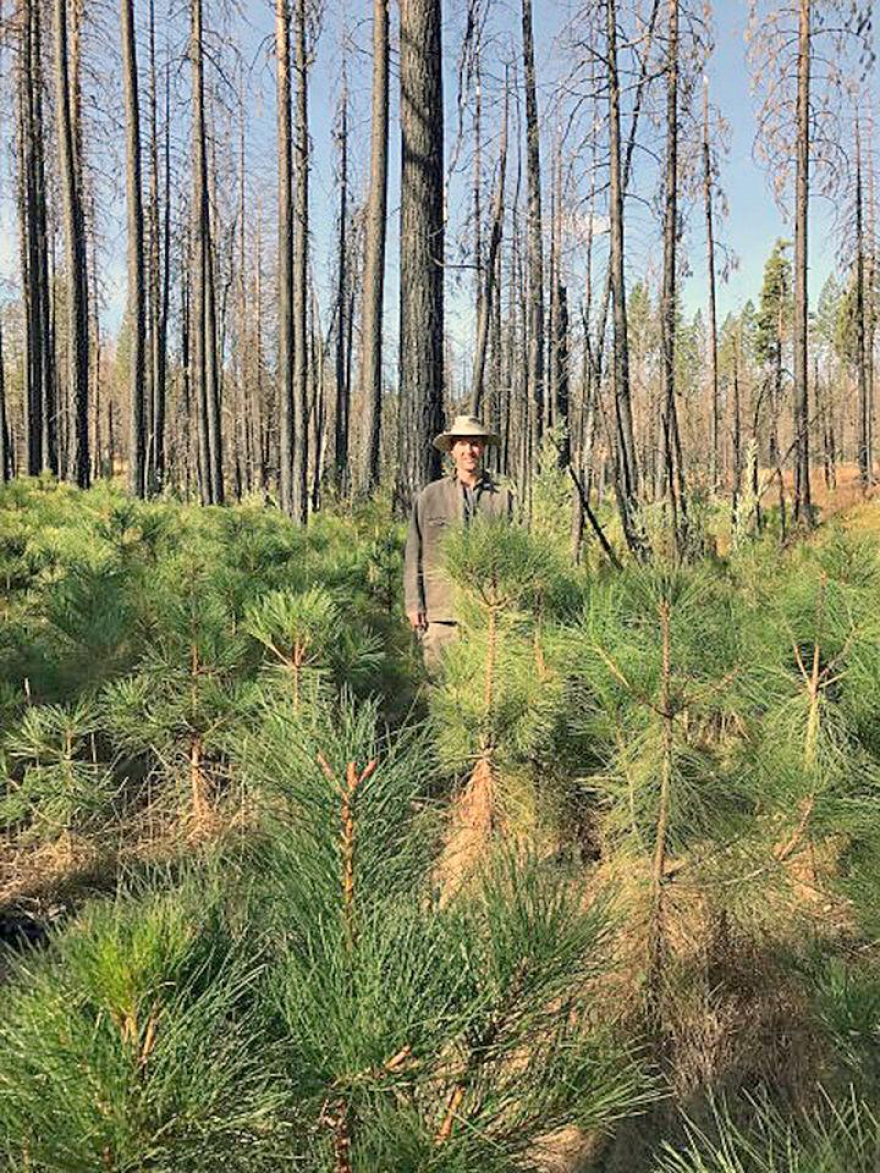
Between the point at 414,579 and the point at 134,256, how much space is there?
10.2 meters

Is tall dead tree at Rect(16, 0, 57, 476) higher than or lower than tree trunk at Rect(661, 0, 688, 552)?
higher

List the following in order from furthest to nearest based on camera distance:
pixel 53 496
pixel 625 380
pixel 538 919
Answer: pixel 53 496
pixel 625 380
pixel 538 919

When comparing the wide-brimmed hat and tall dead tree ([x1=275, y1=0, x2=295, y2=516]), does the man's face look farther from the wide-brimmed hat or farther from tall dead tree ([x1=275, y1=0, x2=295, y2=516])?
tall dead tree ([x1=275, y1=0, x2=295, y2=516])

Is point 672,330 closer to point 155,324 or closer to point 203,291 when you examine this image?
point 203,291

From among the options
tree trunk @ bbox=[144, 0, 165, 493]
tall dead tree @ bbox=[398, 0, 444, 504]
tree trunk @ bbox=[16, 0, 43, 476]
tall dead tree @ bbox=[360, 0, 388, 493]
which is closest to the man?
tall dead tree @ bbox=[398, 0, 444, 504]

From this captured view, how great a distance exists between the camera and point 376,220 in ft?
32.3

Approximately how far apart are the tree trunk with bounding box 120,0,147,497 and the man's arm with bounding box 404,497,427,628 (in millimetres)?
8377

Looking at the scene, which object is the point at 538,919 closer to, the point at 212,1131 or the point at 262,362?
the point at 212,1131

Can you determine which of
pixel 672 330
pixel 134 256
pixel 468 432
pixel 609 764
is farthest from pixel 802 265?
pixel 609 764

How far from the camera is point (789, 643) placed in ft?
7.20

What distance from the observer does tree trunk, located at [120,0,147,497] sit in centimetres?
1179

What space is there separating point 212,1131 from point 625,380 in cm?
460

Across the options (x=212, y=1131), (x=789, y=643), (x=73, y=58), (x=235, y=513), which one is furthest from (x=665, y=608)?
(x=73, y=58)

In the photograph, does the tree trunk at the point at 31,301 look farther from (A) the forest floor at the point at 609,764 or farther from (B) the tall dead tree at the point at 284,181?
(A) the forest floor at the point at 609,764
